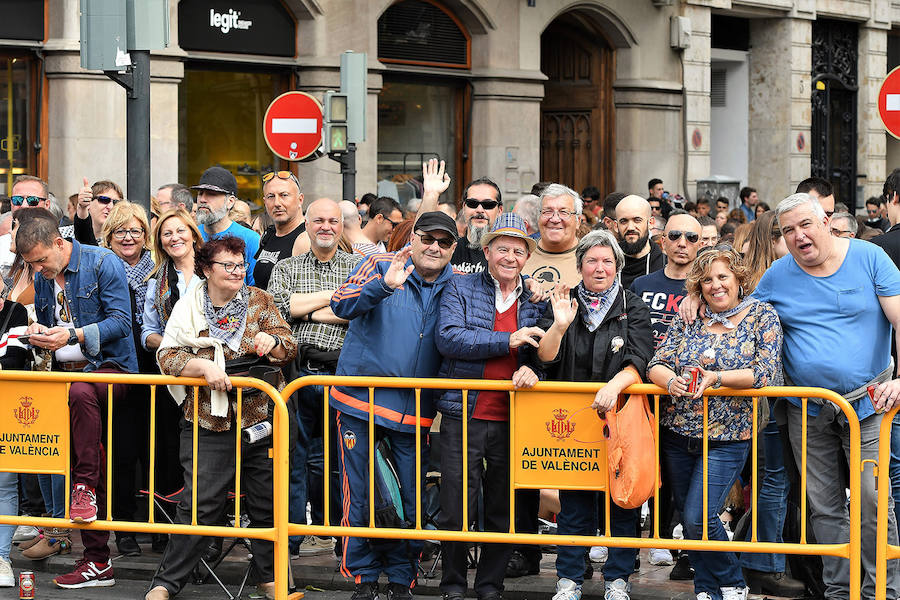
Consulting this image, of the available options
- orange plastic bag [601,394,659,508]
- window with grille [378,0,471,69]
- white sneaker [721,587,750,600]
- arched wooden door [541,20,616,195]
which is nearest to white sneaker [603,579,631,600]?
white sneaker [721,587,750,600]

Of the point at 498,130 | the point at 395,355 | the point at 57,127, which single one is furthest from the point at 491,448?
the point at 498,130

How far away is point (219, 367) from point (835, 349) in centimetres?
312

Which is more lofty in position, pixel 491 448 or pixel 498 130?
pixel 498 130

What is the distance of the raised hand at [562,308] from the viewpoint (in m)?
6.88

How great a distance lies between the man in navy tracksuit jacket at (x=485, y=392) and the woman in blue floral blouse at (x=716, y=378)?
740mm

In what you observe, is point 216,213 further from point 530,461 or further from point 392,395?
point 530,461

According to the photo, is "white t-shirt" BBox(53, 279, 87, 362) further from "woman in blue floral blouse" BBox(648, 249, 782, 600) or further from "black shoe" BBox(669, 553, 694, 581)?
"black shoe" BBox(669, 553, 694, 581)

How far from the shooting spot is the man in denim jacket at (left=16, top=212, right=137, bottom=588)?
7.66 metres

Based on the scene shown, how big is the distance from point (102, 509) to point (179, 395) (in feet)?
3.62

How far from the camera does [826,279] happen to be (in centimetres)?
705

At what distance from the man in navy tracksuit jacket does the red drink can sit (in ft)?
7.30

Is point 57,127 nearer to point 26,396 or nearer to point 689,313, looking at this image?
point 26,396

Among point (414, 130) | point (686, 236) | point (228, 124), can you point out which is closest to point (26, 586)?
point (686, 236)

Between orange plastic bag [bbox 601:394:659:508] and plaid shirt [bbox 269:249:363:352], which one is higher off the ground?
plaid shirt [bbox 269:249:363:352]
